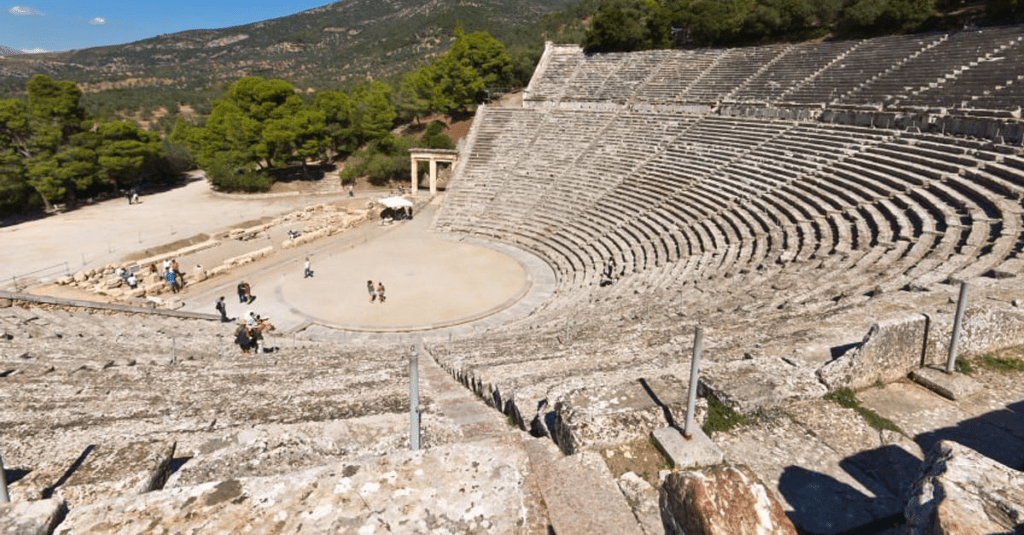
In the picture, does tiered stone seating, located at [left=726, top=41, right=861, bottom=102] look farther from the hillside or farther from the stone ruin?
the hillside

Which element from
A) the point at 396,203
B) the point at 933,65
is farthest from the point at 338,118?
the point at 933,65

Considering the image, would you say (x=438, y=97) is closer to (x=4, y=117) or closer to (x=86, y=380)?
(x=4, y=117)

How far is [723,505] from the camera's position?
2582mm

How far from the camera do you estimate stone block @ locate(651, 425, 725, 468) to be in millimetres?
3984

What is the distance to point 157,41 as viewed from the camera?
151 meters

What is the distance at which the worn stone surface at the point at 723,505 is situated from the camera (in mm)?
2508

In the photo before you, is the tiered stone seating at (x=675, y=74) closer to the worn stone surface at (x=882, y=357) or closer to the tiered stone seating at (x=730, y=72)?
the tiered stone seating at (x=730, y=72)

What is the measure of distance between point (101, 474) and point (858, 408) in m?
5.90

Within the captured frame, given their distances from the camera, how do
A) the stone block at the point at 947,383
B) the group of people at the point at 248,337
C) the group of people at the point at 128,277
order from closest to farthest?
1. the stone block at the point at 947,383
2. the group of people at the point at 248,337
3. the group of people at the point at 128,277

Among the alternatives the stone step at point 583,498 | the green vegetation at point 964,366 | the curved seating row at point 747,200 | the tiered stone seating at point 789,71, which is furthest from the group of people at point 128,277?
the tiered stone seating at point 789,71

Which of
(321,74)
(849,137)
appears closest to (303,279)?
(849,137)

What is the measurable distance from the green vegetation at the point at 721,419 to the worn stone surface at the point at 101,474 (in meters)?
4.04

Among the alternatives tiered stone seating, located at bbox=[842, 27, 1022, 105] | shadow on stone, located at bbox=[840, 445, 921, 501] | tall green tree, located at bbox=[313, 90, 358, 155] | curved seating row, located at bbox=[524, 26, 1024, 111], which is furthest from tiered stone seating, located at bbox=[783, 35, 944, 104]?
tall green tree, located at bbox=[313, 90, 358, 155]

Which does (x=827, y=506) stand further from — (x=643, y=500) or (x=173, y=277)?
(x=173, y=277)
